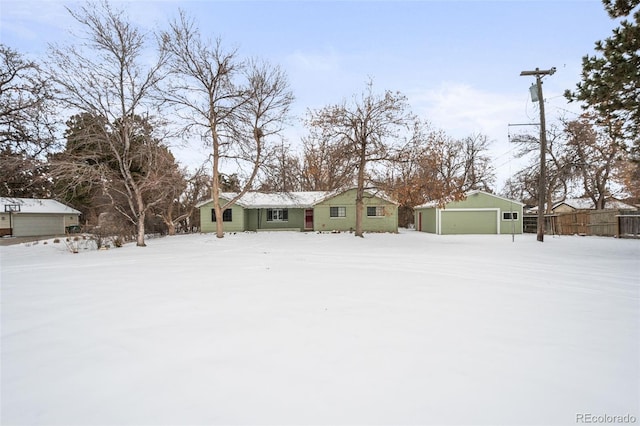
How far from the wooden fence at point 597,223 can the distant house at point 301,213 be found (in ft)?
38.7

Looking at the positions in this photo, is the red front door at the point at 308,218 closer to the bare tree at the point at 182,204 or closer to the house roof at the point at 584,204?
the bare tree at the point at 182,204

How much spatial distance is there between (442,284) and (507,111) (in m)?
20.4

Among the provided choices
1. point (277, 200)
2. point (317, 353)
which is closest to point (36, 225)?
point (277, 200)

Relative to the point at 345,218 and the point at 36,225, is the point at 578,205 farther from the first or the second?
the point at 36,225

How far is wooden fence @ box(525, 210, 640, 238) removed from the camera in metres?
17.9

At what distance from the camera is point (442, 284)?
6.27 metres

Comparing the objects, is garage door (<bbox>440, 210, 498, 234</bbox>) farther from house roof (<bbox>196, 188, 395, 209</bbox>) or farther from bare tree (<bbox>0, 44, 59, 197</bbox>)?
bare tree (<bbox>0, 44, 59, 197</bbox>)

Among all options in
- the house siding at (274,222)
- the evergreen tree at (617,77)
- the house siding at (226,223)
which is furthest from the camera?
the house siding at (274,222)

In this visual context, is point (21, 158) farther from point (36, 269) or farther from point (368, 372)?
point (368, 372)

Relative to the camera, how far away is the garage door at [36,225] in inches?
1188

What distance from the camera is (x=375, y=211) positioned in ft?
85.4

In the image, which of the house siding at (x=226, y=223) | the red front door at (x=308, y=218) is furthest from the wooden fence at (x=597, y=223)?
the house siding at (x=226, y=223)

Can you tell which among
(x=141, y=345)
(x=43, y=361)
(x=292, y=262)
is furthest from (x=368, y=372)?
(x=292, y=262)
